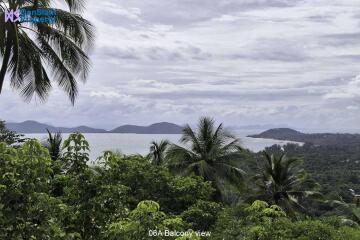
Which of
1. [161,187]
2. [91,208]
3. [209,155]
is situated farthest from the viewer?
[209,155]

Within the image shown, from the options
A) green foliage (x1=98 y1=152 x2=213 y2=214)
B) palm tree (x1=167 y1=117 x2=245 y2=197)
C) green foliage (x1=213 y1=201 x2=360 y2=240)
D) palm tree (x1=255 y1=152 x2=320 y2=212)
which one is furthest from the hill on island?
green foliage (x1=213 y1=201 x2=360 y2=240)

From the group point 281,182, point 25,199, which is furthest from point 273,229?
point 281,182

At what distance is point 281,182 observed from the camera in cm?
2581

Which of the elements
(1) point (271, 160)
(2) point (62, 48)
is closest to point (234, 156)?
(1) point (271, 160)

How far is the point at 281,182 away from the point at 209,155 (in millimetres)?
5335

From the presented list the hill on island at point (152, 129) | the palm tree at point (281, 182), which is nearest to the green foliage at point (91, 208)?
the palm tree at point (281, 182)

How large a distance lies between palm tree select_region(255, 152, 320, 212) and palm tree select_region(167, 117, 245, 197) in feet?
10.5

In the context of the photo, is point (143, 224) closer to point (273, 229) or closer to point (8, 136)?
point (273, 229)

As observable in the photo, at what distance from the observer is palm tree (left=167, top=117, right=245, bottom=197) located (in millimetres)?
22188

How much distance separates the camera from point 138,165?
11.0 metres

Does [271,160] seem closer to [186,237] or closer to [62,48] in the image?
[62,48]

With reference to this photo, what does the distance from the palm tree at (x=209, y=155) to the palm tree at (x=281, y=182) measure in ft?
10.5

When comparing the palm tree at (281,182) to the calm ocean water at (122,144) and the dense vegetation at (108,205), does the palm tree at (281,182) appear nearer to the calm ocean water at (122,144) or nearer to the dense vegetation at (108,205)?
the calm ocean water at (122,144)

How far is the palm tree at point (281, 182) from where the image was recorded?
25.1 m
